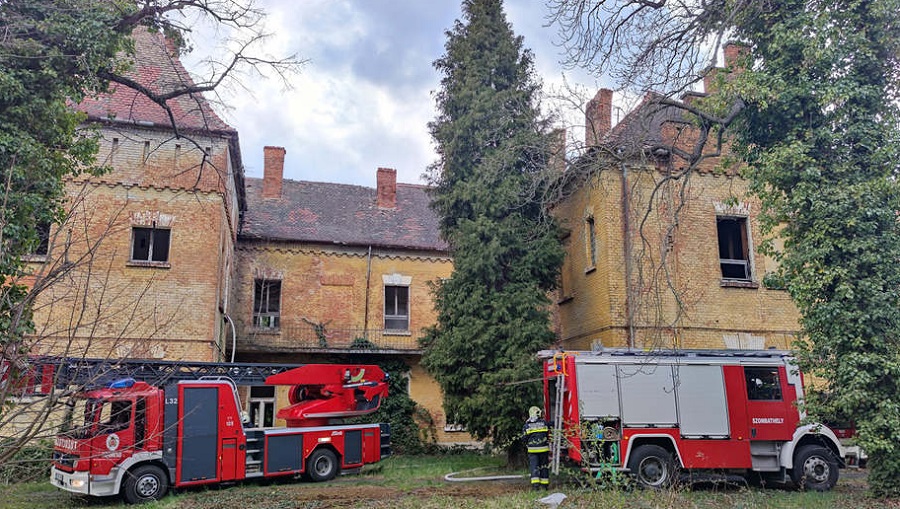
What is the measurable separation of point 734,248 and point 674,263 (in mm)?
2606

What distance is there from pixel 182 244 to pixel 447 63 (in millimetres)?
9102

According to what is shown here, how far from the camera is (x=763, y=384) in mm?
13508

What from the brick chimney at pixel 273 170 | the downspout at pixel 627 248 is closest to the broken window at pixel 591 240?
the downspout at pixel 627 248

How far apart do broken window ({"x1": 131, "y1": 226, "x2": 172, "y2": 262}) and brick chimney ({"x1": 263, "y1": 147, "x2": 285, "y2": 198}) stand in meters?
8.76

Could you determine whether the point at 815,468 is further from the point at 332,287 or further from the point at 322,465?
the point at 332,287

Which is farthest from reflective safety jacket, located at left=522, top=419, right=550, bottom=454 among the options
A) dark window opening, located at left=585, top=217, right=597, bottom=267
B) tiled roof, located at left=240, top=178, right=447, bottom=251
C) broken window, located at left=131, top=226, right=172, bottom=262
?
tiled roof, located at left=240, top=178, right=447, bottom=251

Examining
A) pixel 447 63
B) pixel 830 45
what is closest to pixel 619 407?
pixel 830 45

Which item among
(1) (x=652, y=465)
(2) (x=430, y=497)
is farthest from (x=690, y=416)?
(2) (x=430, y=497)

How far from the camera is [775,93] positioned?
38.0 feet

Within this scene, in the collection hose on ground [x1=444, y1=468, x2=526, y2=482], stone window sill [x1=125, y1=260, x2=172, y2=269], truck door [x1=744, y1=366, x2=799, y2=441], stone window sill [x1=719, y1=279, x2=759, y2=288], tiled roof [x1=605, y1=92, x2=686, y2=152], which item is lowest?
hose on ground [x1=444, y1=468, x2=526, y2=482]

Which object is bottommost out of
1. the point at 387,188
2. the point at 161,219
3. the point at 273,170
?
the point at 161,219

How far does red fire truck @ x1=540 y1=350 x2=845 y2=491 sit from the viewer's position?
12812 mm

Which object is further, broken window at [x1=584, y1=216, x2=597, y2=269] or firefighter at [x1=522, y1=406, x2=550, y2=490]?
broken window at [x1=584, y1=216, x2=597, y2=269]

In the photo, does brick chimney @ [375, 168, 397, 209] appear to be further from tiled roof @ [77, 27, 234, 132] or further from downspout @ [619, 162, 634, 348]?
downspout @ [619, 162, 634, 348]
